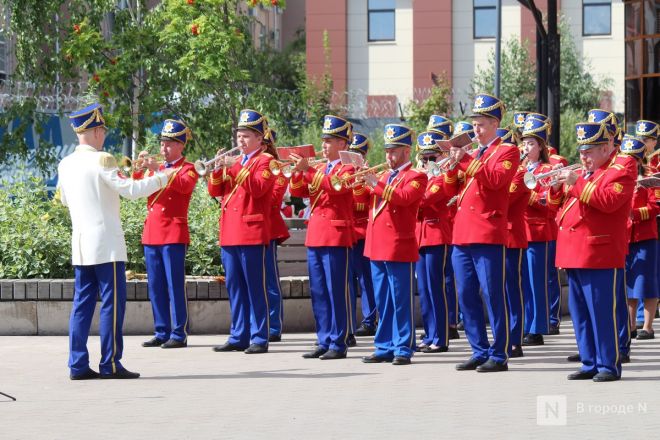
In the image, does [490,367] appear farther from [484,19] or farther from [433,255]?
[484,19]

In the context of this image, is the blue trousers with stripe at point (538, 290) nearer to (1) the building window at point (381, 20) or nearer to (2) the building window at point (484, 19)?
(2) the building window at point (484, 19)

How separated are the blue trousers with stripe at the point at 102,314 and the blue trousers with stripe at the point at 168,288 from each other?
211 cm

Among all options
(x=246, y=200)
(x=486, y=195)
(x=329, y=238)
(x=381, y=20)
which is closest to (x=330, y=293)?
(x=329, y=238)

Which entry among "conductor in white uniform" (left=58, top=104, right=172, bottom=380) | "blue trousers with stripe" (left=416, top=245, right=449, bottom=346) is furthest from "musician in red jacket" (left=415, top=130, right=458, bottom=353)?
"conductor in white uniform" (left=58, top=104, right=172, bottom=380)

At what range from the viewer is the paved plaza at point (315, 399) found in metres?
8.55

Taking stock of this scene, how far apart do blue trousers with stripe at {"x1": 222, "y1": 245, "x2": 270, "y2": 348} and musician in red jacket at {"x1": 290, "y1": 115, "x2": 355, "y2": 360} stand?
491mm

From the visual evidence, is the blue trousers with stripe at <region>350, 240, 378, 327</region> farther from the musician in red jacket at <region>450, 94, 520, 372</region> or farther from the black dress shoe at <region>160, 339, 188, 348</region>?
the musician in red jacket at <region>450, 94, 520, 372</region>

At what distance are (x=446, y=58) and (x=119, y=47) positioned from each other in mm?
31190

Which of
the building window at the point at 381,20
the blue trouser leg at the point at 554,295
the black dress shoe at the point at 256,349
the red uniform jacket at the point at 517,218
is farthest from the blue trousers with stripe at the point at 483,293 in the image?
the building window at the point at 381,20

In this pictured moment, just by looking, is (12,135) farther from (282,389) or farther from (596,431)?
(596,431)

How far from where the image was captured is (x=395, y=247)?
11.7m

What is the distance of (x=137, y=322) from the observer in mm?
14156

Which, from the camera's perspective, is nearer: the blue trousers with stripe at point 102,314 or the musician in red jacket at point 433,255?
the blue trousers with stripe at point 102,314

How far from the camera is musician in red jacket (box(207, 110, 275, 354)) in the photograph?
1256cm
